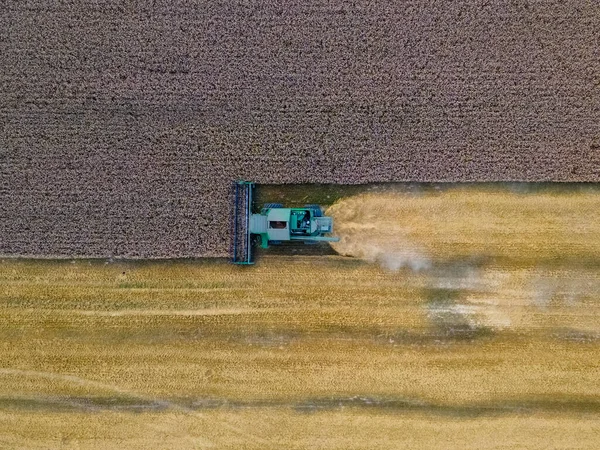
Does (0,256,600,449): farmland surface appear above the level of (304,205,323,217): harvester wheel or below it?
below

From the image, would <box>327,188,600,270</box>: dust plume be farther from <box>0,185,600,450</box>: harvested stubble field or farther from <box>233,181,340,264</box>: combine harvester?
<box>233,181,340,264</box>: combine harvester

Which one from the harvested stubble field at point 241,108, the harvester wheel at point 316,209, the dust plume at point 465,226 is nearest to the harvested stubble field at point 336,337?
the dust plume at point 465,226

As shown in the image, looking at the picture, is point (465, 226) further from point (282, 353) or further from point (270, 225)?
point (282, 353)

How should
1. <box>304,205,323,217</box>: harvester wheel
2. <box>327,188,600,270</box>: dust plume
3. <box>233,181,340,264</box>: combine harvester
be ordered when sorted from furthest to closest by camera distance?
<box>327,188,600,270</box>: dust plume → <box>304,205,323,217</box>: harvester wheel → <box>233,181,340,264</box>: combine harvester

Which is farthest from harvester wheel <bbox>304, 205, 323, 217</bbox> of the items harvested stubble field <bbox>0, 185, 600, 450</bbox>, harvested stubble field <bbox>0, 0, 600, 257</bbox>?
harvested stubble field <bbox>0, 0, 600, 257</bbox>

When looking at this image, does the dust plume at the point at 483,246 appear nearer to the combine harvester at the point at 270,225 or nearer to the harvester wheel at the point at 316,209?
the harvester wheel at the point at 316,209

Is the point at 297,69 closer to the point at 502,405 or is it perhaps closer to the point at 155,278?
the point at 155,278

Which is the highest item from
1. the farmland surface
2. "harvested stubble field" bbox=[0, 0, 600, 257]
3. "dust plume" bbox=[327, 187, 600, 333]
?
"harvested stubble field" bbox=[0, 0, 600, 257]
